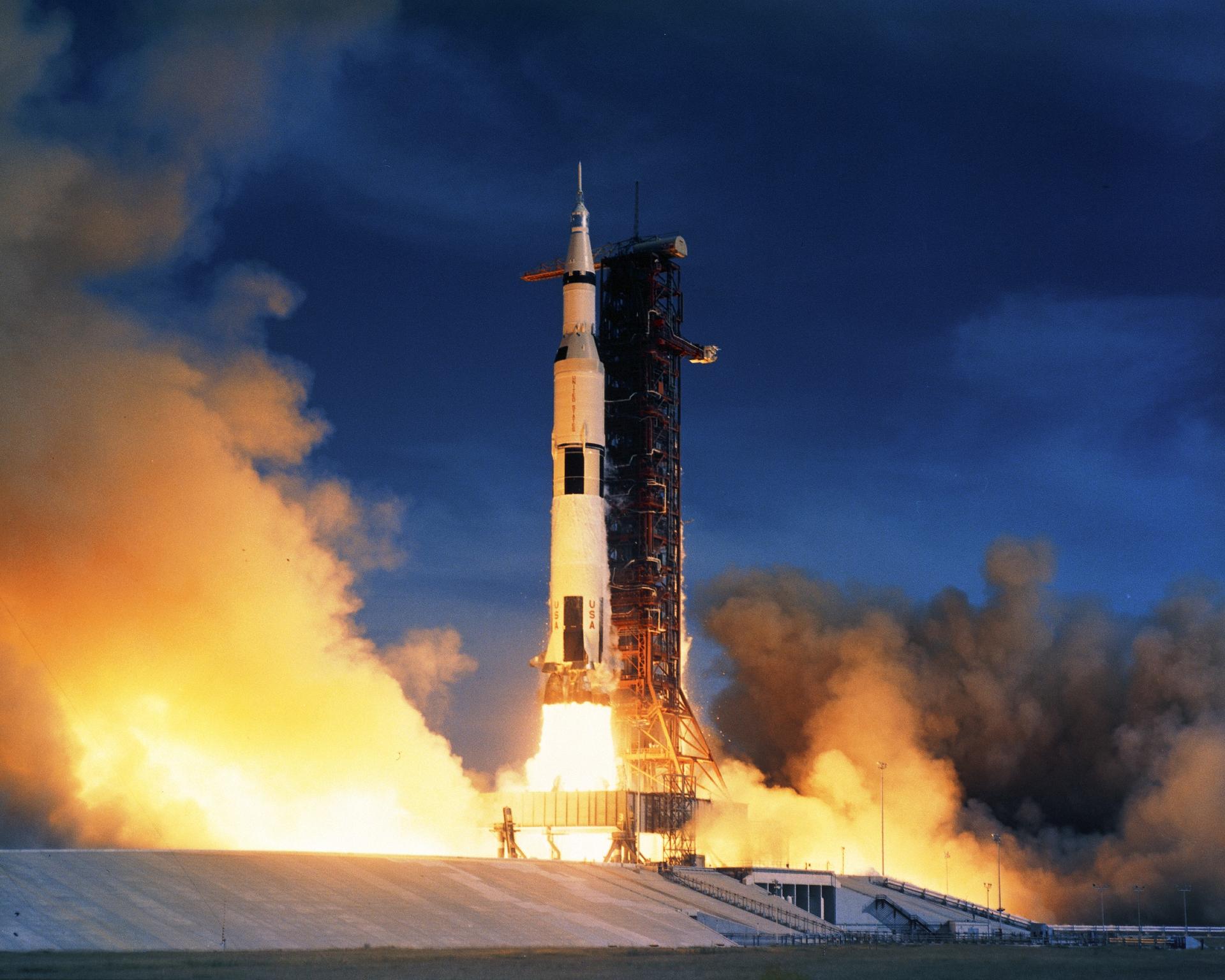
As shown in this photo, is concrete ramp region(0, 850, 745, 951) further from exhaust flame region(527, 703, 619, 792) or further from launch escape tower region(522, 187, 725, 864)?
launch escape tower region(522, 187, 725, 864)

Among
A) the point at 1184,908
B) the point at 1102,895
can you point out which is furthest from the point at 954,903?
the point at 1184,908

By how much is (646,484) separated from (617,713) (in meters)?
13.7

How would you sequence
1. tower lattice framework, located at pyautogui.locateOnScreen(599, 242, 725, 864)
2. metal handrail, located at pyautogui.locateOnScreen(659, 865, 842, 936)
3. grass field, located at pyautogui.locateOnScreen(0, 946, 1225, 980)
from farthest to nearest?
tower lattice framework, located at pyautogui.locateOnScreen(599, 242, 725, 864) → metal handrail, located at pyautogui.locateOnScreen(659, 865, 842, 936) → grass field, located at pyautogui.locateOnScreen(0, 946, 1225, 980)

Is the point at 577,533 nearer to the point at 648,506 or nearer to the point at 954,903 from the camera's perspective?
the point at 648,506

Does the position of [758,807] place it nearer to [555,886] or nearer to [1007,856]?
[1007,856]

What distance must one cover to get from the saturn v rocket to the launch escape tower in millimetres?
6649

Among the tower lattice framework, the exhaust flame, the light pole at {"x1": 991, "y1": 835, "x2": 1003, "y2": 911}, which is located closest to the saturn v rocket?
the exhaust flame

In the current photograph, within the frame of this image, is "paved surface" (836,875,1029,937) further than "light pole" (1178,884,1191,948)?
Yes

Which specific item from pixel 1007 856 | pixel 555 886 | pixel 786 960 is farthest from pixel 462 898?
pixel 1007 856

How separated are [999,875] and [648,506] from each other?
3038 centimetres

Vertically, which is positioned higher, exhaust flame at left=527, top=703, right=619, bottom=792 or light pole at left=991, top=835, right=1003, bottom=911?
exhaust flame at left=527, top=703, right=619, bottom=792

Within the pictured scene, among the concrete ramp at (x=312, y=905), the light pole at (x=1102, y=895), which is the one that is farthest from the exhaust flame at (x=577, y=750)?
the light pole at (x=1102, y=895)

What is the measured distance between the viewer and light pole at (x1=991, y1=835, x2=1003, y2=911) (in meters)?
98.2

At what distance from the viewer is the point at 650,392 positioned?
98500mm
